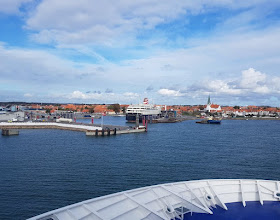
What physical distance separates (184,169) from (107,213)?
1287 centimetres

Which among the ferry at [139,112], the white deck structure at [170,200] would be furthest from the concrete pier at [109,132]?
the white deck structure at [170,200]

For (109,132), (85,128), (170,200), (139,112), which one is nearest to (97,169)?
(170,200)

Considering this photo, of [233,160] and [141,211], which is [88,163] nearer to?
[233,160]

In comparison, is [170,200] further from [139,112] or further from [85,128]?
[139,112]

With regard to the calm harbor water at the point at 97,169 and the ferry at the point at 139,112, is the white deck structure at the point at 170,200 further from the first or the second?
the ferry at the point at 139,112

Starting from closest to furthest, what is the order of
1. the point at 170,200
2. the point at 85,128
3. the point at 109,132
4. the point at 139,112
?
the point at 170,200 < the point at 109,132 < the point at 85,128 < the point at 139,112

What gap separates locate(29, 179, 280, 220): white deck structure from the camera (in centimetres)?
509

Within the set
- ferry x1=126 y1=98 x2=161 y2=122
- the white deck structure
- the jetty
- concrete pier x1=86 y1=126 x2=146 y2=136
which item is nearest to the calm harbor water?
the white deck structure

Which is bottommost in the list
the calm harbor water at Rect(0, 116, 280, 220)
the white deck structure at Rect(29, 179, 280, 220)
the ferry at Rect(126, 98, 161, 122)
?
the calm harbor water at Rect(0, 116, 280, 220)

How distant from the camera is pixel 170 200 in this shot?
6035mm

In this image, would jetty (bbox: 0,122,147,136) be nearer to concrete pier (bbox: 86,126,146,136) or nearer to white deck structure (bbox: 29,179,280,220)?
concrete pier (bbox: 86,126,146,136)

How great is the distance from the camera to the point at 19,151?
74.7ft

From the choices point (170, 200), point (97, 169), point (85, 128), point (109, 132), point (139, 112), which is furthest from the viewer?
point (139, 112)

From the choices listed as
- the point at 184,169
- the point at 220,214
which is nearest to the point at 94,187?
the point at 184,169
